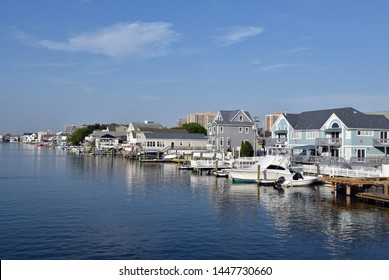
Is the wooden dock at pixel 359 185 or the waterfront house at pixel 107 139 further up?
the waterfront house at pixel 107 139

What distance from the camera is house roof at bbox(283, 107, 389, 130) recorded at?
183 feet

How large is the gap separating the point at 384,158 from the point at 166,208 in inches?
1278

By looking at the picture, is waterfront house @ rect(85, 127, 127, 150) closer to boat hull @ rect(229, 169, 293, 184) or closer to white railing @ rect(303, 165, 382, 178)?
boat hull @ rect(229, 169, 293, 184)

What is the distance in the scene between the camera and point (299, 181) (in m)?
44.4

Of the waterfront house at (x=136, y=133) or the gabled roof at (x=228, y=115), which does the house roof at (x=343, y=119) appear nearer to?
the gabled roof at (x=228, y=115)

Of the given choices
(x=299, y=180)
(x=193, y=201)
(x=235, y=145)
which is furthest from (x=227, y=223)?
(x=235, y=145)

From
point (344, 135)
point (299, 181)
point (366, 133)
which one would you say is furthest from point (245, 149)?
point (299, 181)

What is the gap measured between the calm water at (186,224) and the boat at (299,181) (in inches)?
58.9

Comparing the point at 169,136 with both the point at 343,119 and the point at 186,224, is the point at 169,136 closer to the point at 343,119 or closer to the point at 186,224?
the point at 343,119

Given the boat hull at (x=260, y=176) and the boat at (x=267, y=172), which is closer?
the boat hull at (x=260, y=176)

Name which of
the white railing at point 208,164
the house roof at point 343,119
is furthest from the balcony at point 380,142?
the white railing at point 208,164

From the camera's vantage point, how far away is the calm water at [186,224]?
19.9m

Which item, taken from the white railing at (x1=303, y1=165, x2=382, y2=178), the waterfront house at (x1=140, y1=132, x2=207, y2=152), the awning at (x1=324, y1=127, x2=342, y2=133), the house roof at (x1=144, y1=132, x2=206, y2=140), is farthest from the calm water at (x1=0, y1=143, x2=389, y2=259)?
the house roof at (x1=144, y1=132, x2=206, y2=140)

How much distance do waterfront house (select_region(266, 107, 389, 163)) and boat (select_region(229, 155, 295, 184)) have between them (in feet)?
34.5
